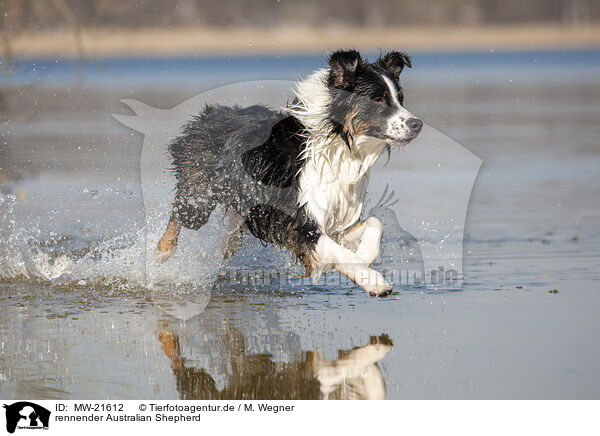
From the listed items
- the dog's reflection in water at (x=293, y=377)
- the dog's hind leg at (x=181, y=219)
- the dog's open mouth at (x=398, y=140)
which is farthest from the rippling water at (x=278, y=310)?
the dog's open mouth at (x=398, y=140)

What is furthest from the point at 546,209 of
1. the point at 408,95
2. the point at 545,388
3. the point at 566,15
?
the point at 566,15

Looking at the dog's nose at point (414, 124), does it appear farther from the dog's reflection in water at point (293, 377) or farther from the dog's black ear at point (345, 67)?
the dog's reflection in water at point (293, 377)

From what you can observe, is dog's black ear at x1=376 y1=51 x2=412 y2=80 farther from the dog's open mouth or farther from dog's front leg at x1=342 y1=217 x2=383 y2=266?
dog's front leg at x1=342 y1=217 x2=383 y2=266

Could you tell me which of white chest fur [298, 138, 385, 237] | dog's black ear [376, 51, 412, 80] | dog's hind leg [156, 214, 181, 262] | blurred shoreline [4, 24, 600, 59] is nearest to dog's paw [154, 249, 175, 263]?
dog's hind leg [156, 214, 181, 262]

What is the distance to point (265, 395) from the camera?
166 inches

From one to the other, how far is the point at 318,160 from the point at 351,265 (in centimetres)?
73

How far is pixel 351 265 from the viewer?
18.8ft

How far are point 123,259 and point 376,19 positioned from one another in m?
38.7

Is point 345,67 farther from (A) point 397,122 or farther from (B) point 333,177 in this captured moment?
(B) point 333,177

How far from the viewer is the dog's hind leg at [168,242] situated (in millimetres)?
6816

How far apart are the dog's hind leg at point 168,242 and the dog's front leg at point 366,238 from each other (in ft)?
4.49

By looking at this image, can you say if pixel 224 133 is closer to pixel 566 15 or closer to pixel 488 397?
pixel 488 397
